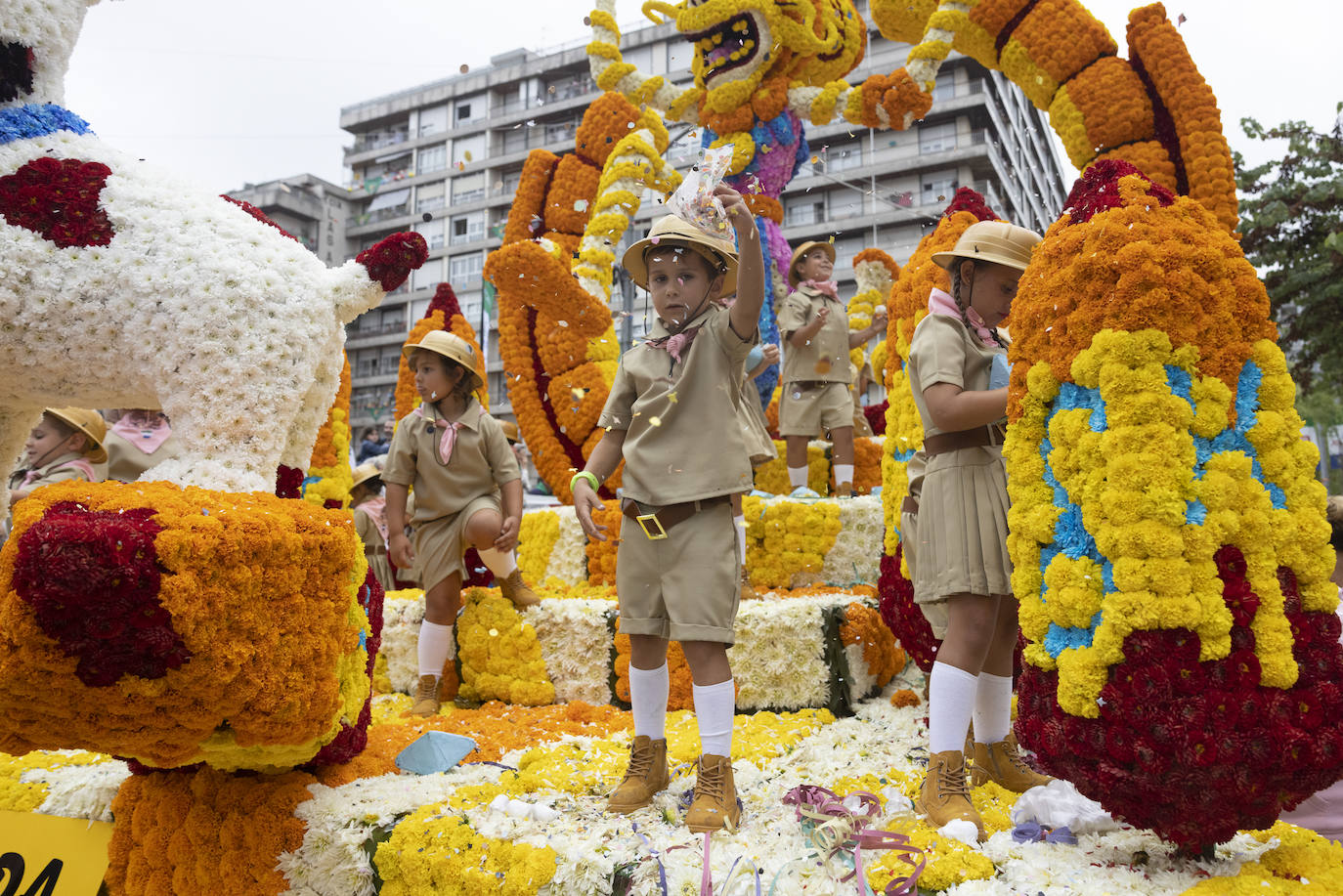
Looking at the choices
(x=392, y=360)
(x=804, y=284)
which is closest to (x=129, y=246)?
(x=804, y=284)

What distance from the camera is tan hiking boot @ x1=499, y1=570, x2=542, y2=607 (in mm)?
3857

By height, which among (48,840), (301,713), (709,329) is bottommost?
(48,840)

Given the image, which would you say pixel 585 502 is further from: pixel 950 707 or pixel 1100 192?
pixel 1100 192

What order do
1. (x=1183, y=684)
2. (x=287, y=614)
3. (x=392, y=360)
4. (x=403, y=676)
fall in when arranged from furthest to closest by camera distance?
(x=392, y=360)
(x=403, y=676)
(x=287, y=614)
(x=1183, y=684)

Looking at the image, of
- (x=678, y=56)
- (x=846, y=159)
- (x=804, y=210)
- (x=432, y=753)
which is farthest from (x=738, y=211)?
(x=678, y=56)

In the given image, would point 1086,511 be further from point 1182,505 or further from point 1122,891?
point 1122,891

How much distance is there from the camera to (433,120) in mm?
31375

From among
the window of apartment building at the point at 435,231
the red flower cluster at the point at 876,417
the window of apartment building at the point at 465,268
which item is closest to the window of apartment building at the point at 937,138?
the window of apartment building at the point at 465,268

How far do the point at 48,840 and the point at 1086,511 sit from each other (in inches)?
111

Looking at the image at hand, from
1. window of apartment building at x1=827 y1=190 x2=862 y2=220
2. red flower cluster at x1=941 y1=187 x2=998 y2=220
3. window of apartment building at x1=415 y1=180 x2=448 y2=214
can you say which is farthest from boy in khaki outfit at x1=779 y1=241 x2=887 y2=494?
window of apartment building at x1=415 y1=180 x2=448 y2=214

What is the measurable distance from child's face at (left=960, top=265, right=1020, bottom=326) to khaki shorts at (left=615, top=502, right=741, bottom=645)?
2.83ft

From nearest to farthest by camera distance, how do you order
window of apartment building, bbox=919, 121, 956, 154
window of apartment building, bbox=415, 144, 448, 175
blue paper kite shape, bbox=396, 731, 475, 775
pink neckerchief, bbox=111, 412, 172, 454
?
blue paper kite shape, bbox=396, 731, 475, 775 < pink neckerchief, bbox=111, 412, 172, 454 < window of apartment building, bbox=919, 121, 956, 154 < window of apartment building, bbox=415, 144, 448, 175

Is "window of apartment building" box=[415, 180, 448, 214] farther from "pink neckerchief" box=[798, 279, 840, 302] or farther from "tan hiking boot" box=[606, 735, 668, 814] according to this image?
"tan hiking boot" box=[606, 735, 668, 814]

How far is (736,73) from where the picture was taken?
214 inches
